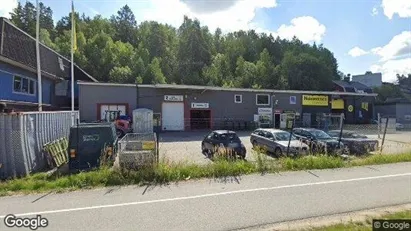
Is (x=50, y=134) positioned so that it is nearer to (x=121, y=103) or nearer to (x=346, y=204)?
(x=346, y=204)

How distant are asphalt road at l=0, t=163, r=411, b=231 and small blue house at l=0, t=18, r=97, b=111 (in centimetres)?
1563

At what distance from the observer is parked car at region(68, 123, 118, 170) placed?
11.4 metres

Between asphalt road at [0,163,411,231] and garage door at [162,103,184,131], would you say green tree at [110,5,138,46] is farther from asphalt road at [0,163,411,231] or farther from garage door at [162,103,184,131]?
asphalt road at [0,163,411,231]

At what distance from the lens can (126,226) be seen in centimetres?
596

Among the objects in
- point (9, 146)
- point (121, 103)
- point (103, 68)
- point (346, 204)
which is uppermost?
point (103, 68)

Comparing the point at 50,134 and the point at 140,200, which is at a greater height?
the point at 50,134

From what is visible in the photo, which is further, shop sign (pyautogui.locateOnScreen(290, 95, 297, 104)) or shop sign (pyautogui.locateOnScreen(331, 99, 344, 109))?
shop sign (pyautogui.locateOnScreen(331, 99, 344, 109))

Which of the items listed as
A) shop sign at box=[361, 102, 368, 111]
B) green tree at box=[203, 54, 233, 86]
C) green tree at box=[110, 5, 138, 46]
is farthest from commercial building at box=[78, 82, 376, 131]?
green tree at box=[110, 5, 138, 46]

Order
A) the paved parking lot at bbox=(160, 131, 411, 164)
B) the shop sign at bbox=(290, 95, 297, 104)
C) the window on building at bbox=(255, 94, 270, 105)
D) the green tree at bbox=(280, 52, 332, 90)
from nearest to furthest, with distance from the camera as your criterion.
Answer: the paved parking lot at bbox=(160, 131, 411, 164) < the window on building at bbox=(255, 94, 270, 105) < the shop sign at bbox=(290, 95, 297, 104) < the green tree at bbox=(280, 52, 332, 90)

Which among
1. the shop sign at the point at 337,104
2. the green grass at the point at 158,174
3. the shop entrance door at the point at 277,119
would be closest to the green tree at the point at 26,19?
the shop entrance door at the point at 277,119

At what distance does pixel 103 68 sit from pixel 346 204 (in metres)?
59.8

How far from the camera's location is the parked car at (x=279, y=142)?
14930 millimetres

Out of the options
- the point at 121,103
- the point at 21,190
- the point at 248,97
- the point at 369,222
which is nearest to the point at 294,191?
the point at 369,222

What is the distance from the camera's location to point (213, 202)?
746 centimetres
